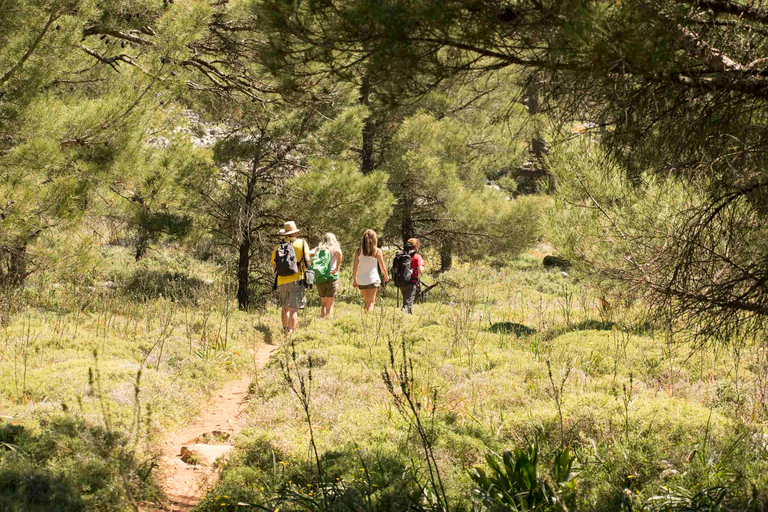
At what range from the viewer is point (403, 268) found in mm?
10617

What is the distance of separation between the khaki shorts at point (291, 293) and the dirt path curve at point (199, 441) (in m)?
1.75

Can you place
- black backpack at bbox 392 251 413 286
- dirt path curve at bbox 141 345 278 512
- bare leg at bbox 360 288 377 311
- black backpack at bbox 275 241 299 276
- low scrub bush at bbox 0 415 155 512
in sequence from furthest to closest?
1. black backpack at bbox 392 251 413 286
2. bare leg at bbox 360 288 377 311
3. black backpack at bbox 275 241 299 276
4. dirt path curve at bbox 141 345 278 512
5. low scrub bush at bbox 0 415 155 512

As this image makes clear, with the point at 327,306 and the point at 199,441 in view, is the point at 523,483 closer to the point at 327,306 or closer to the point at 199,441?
the point at 199,441

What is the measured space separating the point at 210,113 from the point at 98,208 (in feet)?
8.91

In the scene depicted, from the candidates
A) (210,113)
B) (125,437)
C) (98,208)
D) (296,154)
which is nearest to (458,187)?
(296,154)

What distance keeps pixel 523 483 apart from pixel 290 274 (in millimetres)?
5620

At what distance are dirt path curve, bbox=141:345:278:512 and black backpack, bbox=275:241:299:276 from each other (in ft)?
5.96

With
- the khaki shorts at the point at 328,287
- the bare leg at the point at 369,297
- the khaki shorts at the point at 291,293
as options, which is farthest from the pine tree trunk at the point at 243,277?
the khaki shorts at the point at 291,293

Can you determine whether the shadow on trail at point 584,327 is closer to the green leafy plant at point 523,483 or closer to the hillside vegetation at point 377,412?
the hillside vegetation at point 377,412

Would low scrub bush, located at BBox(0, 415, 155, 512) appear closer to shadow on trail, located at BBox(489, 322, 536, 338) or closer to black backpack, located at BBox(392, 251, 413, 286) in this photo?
shadow on trail, located at BBox(489, 322, 536, 338)

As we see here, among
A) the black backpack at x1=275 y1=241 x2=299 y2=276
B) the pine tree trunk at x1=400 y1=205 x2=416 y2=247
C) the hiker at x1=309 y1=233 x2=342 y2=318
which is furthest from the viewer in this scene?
the pine tree trunk at x1=400 y1=205 x2=416 y2=247

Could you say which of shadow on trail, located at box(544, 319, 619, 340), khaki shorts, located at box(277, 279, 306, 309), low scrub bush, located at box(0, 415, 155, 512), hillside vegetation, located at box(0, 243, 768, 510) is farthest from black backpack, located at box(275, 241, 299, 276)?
low scrub bush, located at box(0, 415, 155, 512)

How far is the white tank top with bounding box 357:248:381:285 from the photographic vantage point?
392 inches

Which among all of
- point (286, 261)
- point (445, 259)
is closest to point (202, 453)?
point (286, 261)
